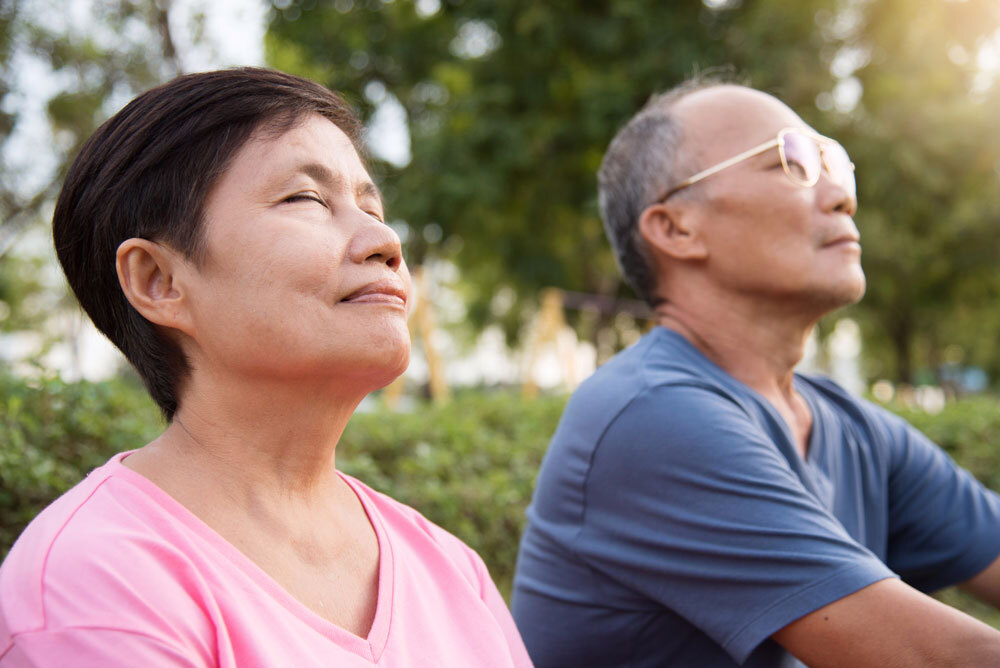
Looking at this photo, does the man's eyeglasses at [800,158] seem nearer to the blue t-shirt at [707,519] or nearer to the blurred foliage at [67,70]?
the blue t-shirt at [707,519]

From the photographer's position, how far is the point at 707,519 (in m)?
2.01

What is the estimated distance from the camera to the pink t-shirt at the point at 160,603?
1.22 meters

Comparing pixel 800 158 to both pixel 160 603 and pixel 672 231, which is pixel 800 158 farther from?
pixel 160 603

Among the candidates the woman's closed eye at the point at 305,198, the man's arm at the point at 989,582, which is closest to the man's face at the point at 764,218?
the man's arm at the point at 989,582

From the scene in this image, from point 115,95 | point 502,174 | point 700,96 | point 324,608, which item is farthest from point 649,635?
point 115,95

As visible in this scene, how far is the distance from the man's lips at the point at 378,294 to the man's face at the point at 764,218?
1374mm

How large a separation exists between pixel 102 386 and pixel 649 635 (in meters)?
2.14

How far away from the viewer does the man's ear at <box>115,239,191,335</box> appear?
1.60 m

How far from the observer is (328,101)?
182 cm

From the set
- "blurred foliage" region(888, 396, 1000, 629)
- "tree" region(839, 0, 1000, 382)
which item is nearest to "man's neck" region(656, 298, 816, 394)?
"blurred foliage" region(888, 396, 1000, 629)

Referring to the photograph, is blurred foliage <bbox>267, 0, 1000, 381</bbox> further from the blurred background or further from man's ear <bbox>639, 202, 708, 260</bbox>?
man's ear <bbox>639, 202, 708, 260</bbox>

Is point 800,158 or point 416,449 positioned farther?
point 416,449

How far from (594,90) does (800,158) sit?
12.2 m

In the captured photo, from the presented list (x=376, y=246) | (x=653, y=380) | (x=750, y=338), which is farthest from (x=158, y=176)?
(x=750, y=338)
